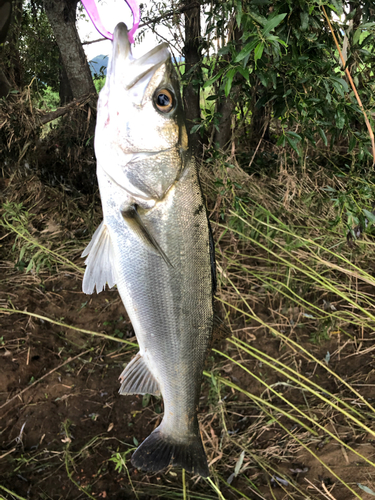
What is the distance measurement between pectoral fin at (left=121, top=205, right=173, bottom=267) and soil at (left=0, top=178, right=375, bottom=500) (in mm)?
1184

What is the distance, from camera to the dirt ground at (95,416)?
2.33 meters

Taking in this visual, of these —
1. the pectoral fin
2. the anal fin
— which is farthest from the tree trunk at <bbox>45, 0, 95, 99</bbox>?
the anal fin

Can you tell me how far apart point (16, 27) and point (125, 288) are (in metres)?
4.13

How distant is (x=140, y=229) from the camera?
51.5 inches

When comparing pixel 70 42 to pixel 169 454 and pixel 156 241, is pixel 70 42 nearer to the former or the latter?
pixel 156 241

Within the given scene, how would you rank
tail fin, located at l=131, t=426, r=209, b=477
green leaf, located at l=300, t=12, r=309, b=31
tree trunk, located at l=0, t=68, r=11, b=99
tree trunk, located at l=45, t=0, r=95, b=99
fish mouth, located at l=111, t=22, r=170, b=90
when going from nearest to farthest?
fish mouth, located at l=111, t=22, r=170, b=90 < tail fin, located at l=131, t=426, r=209, b=477 < green leaf, located at l=300, t=12, r=309, b=31 < tree trunk, located at l=45, t=0, r=95, b=99 < tree trunk, located at l=0, t=68, r=11, b=99

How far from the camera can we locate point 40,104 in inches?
152

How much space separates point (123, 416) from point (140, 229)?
2.10m

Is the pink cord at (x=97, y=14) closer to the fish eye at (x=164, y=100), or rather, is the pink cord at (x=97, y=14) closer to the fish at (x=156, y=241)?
the fish at (x=156, y=241)

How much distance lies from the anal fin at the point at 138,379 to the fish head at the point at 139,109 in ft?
2.60

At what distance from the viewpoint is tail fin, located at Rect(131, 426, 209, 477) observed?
1418 mm

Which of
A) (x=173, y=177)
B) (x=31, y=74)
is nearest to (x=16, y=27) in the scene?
(x=31, y=74)

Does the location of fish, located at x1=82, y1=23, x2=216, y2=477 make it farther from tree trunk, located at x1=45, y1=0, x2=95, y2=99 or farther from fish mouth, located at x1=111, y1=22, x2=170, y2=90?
tree trunk, located at x1=45, y1=0, x2=95, y2=99

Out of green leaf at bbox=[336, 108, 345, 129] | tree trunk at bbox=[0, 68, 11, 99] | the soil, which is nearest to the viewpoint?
green leaf at bbox=[336, 108, 345, 129]
